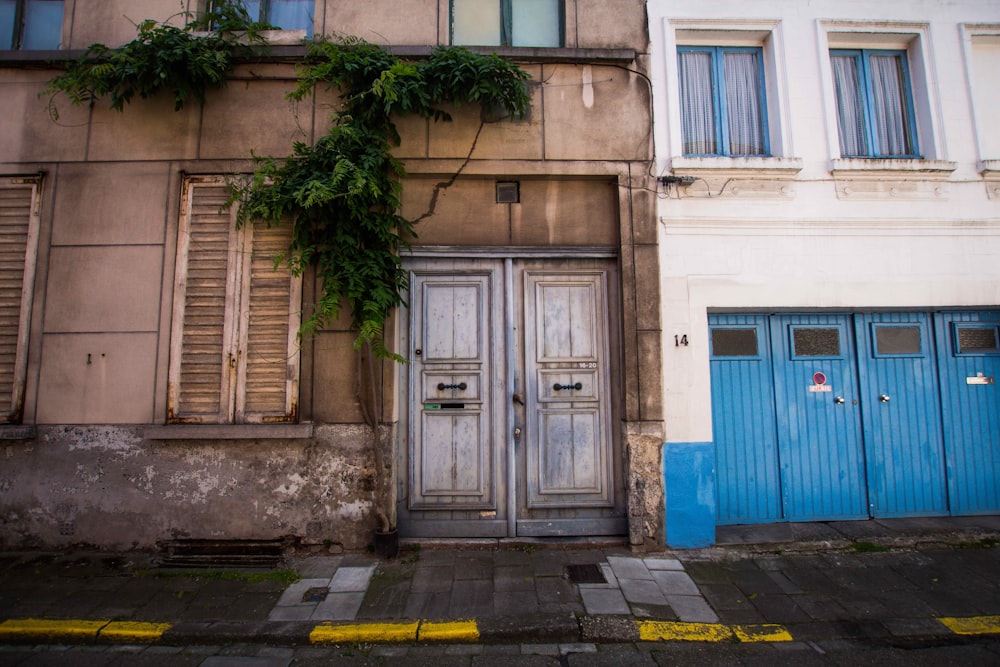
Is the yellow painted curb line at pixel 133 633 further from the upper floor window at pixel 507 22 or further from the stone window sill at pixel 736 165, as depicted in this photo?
the upper floor window at pixel 507 22

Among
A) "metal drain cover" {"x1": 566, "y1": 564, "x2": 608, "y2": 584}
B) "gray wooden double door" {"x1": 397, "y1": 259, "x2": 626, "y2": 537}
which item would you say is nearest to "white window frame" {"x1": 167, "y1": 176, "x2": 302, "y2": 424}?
"gray wooden double door" {"x1": 397, "y1": 259, "x2": 626, "y2": 537}

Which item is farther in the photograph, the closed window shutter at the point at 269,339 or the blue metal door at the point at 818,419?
the blue metal door at the point at 818,419

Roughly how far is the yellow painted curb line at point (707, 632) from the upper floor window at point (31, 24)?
8225mm

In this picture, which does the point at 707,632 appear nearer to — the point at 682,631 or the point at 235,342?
the point at 682,631

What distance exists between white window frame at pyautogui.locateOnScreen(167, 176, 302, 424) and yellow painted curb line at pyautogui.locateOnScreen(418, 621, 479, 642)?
240 centimetres

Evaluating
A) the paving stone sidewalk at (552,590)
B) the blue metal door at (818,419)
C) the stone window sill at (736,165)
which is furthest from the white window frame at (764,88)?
the paving stone sidewalk at (552,590)

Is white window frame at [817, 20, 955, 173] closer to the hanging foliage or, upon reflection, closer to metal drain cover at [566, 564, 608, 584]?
the hanging foliage

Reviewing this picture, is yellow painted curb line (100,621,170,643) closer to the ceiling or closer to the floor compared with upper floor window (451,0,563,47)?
closer to the floor

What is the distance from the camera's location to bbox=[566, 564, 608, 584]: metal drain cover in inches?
169

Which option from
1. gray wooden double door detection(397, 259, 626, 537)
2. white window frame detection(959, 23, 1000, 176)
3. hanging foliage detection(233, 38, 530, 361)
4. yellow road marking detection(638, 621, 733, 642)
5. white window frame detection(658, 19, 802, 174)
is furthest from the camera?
white window frame detection(959, 23, 1000, 176)

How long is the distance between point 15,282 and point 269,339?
8.80ft

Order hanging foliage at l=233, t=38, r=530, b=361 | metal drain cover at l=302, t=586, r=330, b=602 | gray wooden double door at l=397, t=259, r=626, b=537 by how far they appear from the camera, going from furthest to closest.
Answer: gray wooden double door at l=397, t=259, r=626, b=537
hanging foliage at l=233, t=38, r=530, b=361
metal drain cover at l=302, t=586, r=330, b=602

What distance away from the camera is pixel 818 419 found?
540 cm

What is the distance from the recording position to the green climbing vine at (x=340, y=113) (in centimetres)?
458
